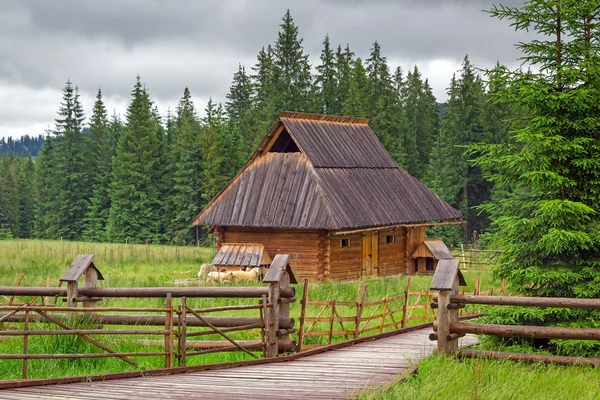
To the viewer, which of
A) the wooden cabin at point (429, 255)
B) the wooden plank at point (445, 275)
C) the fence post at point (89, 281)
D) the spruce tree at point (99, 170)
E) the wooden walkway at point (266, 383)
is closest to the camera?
the wooden walkway at point (266, 383)

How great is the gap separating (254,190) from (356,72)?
131 feet

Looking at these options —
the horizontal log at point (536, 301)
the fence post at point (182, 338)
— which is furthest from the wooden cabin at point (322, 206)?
the fence post at point (182, 338)

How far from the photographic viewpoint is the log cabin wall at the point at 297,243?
3203cm

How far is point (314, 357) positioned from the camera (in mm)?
12609

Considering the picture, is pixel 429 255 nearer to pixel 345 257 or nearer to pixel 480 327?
pixel 345 257

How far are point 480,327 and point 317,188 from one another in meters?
20.4

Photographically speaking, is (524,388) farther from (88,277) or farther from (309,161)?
(309,161)

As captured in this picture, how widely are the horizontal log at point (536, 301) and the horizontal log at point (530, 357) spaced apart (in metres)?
0.74

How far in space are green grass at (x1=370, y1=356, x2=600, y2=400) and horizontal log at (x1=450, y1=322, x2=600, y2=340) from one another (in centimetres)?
49

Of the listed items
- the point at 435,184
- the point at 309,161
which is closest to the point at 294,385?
the point at 309,161

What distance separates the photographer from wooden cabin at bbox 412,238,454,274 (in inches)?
1436

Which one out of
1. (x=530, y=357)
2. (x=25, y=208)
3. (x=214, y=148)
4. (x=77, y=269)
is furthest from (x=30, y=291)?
(x=25, y=208)

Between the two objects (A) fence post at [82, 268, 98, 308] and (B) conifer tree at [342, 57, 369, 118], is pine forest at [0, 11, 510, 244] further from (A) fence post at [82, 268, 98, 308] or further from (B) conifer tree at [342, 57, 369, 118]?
(A) fence post at [82, 268, 98, 308]

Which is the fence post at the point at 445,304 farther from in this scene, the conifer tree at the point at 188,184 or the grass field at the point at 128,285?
the conifer tree at the point at 188,184
